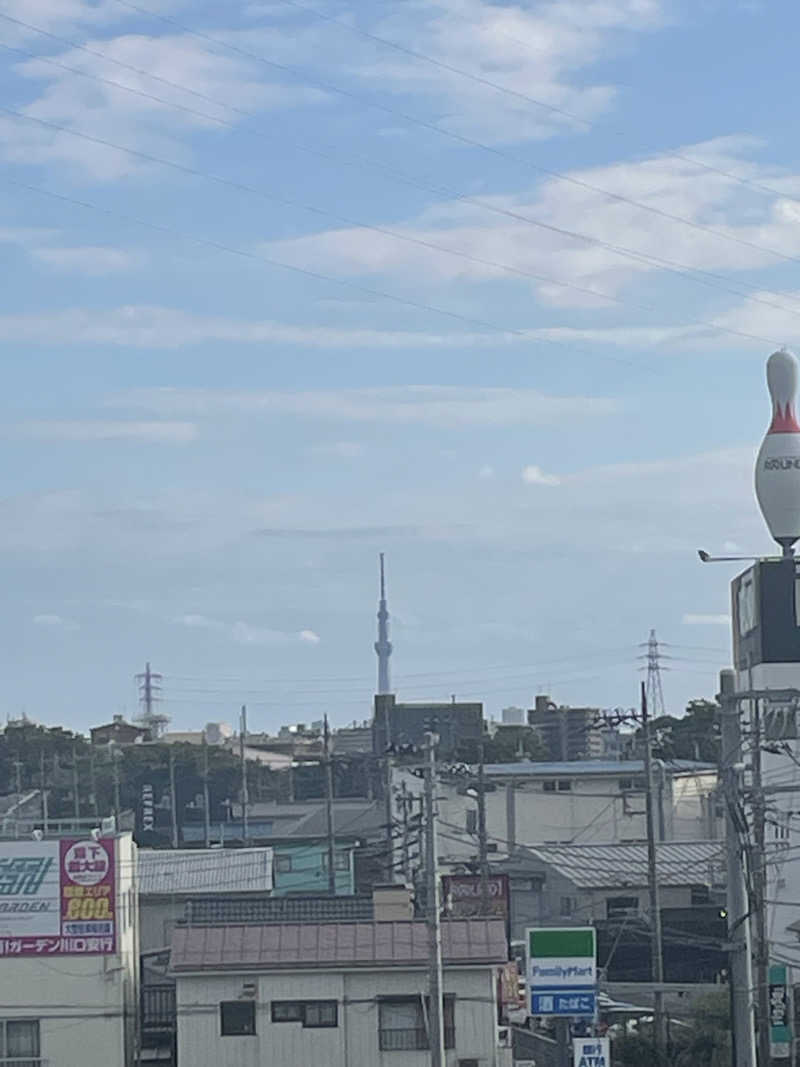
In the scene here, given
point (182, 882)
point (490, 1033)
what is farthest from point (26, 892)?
point (182, 882)

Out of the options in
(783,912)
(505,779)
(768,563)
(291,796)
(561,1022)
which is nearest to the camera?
(561,1022)

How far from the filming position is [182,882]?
48188 mm

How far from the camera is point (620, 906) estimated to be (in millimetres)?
56562

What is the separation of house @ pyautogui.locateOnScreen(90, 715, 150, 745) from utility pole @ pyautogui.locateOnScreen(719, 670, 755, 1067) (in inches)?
4464

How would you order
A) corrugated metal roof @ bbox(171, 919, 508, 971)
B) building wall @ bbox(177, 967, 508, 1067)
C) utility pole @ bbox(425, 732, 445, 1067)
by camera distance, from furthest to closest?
corrugated metal roof @ bbox(171, 919, 508, 971), building wall @ bbox(177, 967, 508, 1067), utility pole @ bbox(425, 732, 445, 1067)

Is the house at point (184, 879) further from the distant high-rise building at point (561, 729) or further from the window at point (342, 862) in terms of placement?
the distant high-rise building at point (561, 729)

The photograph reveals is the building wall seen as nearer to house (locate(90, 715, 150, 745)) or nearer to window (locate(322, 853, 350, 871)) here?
window (locate(322, 853, 350, 871))

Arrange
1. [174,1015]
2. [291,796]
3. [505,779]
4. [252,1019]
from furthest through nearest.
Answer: [291,796], [505,779], [174,1015], [252,1019]

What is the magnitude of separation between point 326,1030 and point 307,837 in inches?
1761

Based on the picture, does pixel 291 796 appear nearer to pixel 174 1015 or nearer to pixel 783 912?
pixel 783 912

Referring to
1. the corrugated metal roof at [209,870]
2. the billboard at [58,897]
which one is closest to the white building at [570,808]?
the corrugated metal roof at [209,870]

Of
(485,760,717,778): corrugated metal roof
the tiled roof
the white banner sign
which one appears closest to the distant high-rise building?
(485,760,717,778): corrugated metal roof

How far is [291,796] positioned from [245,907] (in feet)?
279

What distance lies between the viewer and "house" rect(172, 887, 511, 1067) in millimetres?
32625
